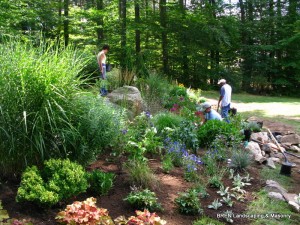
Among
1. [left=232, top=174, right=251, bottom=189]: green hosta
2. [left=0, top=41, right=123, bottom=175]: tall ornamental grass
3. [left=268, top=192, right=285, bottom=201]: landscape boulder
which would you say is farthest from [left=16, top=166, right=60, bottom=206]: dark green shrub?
[left=268, top=192, right=285, bottom=201]: landscape boulder

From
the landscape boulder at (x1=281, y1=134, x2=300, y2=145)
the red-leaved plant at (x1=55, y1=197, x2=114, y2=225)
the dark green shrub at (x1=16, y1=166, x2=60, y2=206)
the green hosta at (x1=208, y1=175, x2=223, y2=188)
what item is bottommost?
the landscape boulder at (x1=281, y1=134, x2=300, y2=145)

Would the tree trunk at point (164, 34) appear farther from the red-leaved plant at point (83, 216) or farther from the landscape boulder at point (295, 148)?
the red-leaved plant at point (83, 216)

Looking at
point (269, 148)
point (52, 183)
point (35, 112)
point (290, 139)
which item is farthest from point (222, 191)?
point (290, 139)

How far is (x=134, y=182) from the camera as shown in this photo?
11.8 feet

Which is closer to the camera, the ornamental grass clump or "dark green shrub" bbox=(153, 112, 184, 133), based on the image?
the ornamental grass clump

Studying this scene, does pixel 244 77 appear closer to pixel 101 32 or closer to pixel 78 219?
pixel 101 32

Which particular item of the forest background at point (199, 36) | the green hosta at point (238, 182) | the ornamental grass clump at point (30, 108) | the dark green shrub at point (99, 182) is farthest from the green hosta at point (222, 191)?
the forest background at point (199, 36)

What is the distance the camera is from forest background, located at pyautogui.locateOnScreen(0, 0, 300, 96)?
17391mm

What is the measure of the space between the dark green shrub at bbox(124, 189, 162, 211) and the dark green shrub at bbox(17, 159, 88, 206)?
0.48 meters

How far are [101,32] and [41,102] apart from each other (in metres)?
15.9

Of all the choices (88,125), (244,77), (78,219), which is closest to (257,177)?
(88,125)

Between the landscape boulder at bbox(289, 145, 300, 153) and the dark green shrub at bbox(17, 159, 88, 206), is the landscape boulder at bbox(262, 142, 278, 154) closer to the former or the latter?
the landscape boulder at bbox(289, 145, 300, 153)

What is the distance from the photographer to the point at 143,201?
3.16 meters

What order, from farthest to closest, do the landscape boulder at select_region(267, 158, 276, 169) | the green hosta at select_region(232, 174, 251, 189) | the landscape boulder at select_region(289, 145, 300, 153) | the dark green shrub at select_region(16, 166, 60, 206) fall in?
the landscape boulder at select_region(289, 145, 300, 153) < the landscape boulder at select_region(267, 158, 276, 169) < the green hosta at select_region(232, 174, 251, 189) < the dark green shrub at select_region(16, 166, 60, 206)
